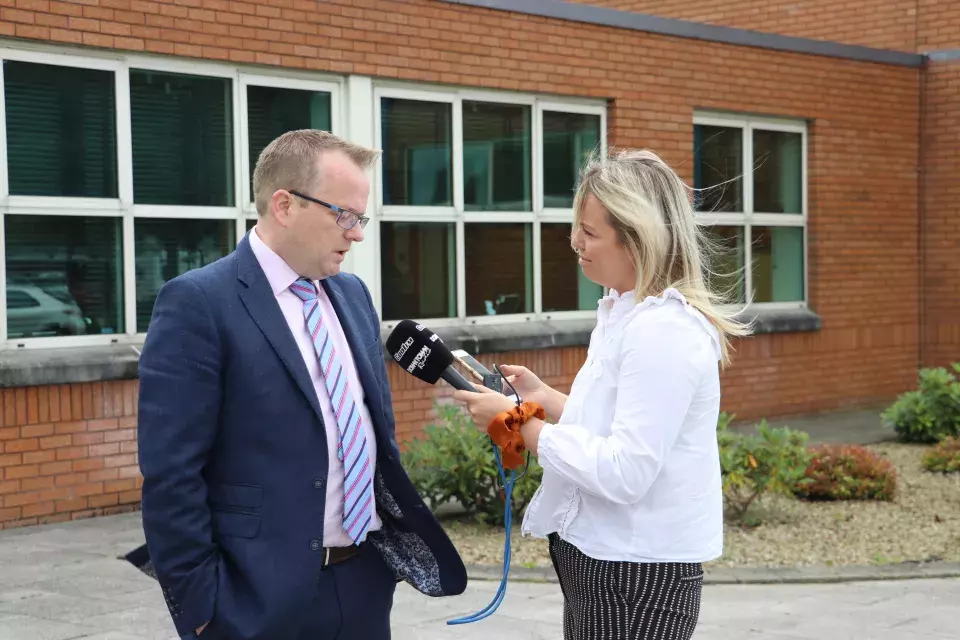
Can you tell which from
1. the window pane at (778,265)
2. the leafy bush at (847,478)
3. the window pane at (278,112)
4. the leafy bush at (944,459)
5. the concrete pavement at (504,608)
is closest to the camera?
the concrete pavement at (504,608)

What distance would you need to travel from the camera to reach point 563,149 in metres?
12.3

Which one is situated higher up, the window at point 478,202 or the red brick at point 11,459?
the window at point 478,202

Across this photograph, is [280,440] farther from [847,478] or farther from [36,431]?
[847,478]

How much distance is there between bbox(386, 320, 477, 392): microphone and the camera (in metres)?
3.24

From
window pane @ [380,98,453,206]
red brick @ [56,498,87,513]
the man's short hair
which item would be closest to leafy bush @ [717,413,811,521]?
window pane @ [380,98,453,206]

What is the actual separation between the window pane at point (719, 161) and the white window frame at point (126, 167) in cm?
498

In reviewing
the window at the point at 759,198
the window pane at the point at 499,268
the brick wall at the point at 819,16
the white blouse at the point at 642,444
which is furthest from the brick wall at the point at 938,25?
the white blouse at the point at 642,444

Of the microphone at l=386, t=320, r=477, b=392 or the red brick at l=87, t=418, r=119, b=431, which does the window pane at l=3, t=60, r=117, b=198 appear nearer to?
the red brick at l=87, t=418, r=119, b=431

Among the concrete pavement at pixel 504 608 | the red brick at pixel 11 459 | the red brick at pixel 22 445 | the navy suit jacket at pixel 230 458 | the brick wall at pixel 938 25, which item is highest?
the brick wall at pixel 938 25

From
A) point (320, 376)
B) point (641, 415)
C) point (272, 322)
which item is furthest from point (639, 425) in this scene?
point (272, 322)

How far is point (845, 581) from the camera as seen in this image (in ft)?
23.1

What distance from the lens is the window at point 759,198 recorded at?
13.7 meters

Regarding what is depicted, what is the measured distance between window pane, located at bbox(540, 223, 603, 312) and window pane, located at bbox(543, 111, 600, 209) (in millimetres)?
291

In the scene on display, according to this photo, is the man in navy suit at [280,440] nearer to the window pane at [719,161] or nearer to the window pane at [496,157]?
the window pane at [496,157]
